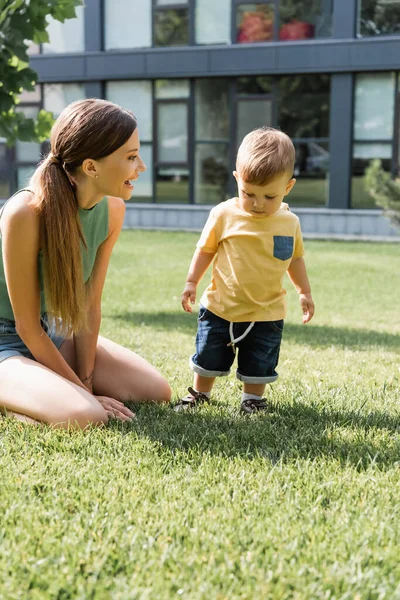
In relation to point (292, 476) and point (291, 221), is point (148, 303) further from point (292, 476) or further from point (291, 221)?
point (292, 476)

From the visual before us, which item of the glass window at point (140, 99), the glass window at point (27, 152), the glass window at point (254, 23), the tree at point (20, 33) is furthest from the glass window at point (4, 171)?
the tree at point (20, 33)

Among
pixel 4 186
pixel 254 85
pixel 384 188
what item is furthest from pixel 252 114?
pixel 4 186

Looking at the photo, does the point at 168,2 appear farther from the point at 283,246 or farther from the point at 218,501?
the point at 218,501

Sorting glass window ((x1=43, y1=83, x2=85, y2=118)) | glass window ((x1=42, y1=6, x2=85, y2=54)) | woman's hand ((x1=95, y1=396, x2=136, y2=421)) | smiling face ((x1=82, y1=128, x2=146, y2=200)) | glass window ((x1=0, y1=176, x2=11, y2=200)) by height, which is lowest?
glass window ((x1=0, y1=176, x2=11, y2=200))

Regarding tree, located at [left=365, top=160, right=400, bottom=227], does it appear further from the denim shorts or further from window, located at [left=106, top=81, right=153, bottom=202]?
the denim shorts

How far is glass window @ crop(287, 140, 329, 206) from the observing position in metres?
18.5

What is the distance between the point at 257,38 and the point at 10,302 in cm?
1616

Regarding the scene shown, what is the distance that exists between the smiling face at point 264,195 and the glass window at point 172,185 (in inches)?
642

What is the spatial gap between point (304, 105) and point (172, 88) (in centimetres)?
345

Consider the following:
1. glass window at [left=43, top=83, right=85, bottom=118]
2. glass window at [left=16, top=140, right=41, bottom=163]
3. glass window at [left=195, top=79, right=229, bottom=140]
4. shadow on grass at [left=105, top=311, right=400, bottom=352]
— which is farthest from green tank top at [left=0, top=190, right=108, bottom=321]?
glass window at [left=16, top=140, right=41, bottom=163]

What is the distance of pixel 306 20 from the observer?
1803 cm

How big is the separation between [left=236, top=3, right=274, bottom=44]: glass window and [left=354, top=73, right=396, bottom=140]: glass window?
8.16 feet

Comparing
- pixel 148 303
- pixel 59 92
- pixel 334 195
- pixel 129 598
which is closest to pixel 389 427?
pixel 129 598

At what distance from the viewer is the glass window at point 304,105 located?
719 inches
